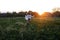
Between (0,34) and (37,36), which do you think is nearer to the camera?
(37,36)

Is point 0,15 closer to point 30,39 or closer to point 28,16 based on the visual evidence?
point 28,16

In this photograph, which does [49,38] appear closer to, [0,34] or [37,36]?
[37,36]

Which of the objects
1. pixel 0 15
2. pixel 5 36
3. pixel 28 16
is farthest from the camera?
pixel 0 15

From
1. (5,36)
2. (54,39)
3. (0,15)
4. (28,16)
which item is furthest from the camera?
(0,15)

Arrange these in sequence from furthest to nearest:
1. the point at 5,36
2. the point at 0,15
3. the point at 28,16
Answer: the point at 0,15
the point at 28,16
the point at 5,36

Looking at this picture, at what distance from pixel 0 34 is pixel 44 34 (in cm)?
242

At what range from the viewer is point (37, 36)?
11.5 metres

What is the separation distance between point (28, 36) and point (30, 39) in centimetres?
44

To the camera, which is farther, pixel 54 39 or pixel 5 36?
pixel 5 36

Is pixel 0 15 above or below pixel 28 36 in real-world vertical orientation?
below

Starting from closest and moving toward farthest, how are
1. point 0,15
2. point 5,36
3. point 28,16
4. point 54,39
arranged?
point 54,39 → point 5,36 → point 28,16 → point 0,15

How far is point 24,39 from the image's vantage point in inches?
437

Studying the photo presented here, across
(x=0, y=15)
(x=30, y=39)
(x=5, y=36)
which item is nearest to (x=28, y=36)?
(x=30, y=39)

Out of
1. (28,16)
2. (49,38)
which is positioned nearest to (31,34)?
(49,38)
